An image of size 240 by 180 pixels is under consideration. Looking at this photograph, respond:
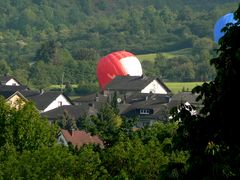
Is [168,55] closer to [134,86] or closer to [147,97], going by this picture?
[134,86]

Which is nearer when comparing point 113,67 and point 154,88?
point 154,88

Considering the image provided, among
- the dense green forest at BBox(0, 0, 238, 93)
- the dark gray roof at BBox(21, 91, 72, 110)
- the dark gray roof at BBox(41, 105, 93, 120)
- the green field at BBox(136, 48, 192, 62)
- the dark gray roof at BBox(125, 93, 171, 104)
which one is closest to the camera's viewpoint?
the dark gray roof at BBox(41, 105, 93, 120)

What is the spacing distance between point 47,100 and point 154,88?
1642cm

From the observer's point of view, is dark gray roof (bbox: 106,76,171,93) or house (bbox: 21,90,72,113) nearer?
house (bbox: 21,90,72,113)

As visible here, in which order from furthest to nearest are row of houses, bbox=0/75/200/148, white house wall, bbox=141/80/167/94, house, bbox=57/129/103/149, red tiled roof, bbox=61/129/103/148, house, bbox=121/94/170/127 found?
white house wall, bbox=141/80/167/94
house, bbox=121/94/170/127
row of houses, bbox=0/75/200/148
house, bbox=57/129/103/149
red tiled roof, bbox=61/129/103/148

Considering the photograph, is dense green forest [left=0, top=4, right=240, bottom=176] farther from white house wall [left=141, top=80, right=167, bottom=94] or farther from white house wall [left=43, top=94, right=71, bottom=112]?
white house wall [left=141, top=80, right=167, bottom=94]

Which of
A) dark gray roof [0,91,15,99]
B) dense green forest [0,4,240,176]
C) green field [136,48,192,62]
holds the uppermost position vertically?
dense green forest [0,4,240,176]

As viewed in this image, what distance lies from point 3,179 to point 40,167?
2.98ft

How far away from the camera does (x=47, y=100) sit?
88.1 metres

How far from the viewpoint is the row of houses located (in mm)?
81500

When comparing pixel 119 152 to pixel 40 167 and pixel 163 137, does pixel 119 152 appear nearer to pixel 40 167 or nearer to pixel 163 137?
pixel 40 167

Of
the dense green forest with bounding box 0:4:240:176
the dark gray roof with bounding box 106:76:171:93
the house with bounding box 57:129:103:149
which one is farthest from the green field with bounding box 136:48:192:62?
the dense green forest with bounding box 0:4:240:176

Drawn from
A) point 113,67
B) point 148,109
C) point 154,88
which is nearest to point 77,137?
point 148,109

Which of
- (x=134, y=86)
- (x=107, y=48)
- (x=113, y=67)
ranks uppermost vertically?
(x=107, y=48)
